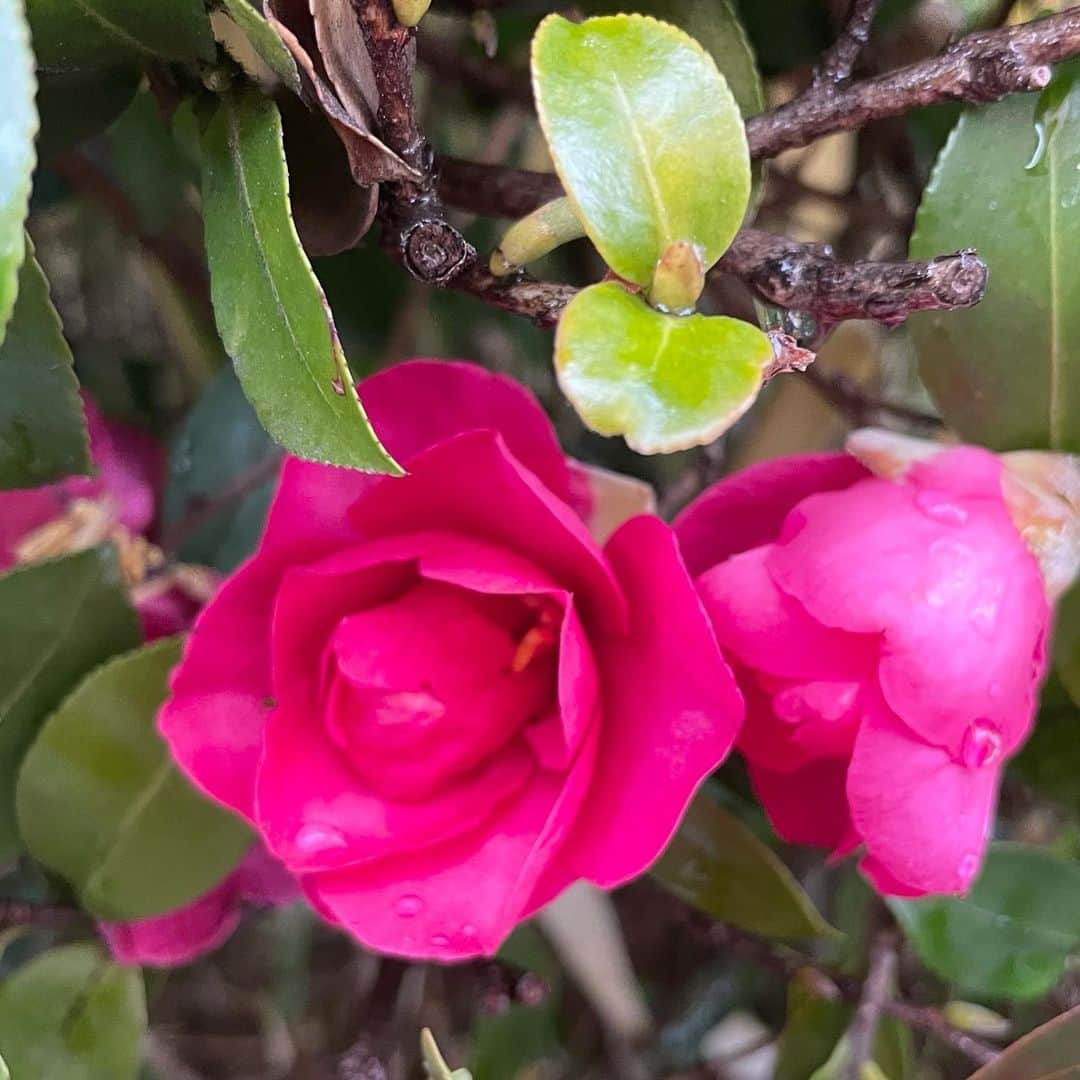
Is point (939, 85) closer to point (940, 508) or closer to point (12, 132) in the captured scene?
point (940, 508)

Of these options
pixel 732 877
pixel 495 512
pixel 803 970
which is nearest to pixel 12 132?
pixel 495 512

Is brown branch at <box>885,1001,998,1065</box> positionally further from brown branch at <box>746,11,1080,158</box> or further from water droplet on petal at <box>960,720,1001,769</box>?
brown branch at <box>746,11,1080,158</box>

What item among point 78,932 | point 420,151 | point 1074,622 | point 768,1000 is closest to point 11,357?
point 420,151

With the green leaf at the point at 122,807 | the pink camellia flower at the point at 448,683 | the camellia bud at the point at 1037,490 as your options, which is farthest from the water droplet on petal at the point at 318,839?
the camellia bud at the point at 1037,490

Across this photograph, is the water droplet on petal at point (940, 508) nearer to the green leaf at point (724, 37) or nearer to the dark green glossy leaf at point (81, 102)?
the green leaf at point (724, 37)

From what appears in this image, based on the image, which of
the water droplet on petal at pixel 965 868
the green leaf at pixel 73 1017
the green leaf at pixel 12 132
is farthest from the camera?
the green leaf at pixel 73 1017

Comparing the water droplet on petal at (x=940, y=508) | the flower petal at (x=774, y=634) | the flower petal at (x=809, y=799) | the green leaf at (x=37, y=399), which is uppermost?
the green leaf at (x=37, y=399)

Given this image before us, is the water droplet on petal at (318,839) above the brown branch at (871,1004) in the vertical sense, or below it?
above
